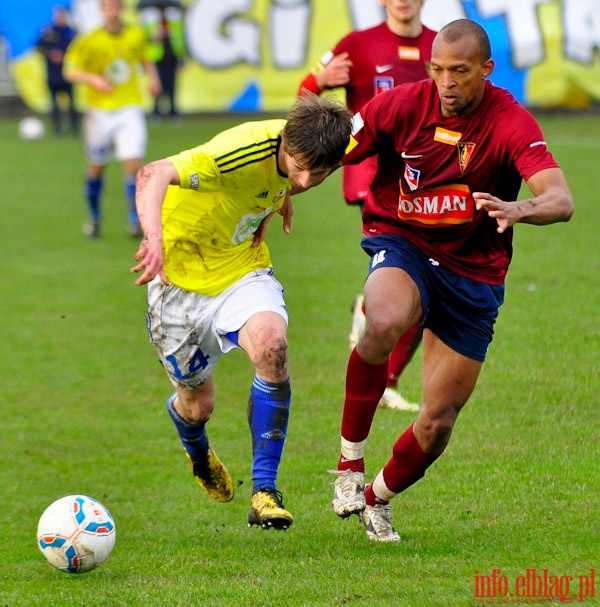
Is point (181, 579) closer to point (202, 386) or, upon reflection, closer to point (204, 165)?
point (202, 386)

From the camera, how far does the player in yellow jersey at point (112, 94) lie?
1384 centimetres

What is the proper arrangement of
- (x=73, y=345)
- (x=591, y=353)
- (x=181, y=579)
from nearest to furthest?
(x=181, y=579) → (x=591, y=353) → (x=73, y=345)

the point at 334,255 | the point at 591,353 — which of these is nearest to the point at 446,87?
the point at 591,353

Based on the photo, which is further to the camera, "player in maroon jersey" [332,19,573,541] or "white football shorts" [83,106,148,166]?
"white football shorts" [83,106,148,166]

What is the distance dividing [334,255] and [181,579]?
8070mm

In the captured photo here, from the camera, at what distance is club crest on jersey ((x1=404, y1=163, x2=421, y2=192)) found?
16.2 feet

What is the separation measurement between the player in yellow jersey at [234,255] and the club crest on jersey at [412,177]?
0.31 meters

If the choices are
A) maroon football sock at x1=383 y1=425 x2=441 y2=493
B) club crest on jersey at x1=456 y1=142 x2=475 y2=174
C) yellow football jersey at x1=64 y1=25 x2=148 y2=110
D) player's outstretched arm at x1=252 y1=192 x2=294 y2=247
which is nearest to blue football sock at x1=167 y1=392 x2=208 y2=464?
player's outstretched arm at x1=252 y1=192 x2=294 y2=247

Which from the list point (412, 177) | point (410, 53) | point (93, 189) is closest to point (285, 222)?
point (412, 177)

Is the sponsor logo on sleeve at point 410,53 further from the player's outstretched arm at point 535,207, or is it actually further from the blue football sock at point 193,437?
the player's outstretched arm at point 535,207

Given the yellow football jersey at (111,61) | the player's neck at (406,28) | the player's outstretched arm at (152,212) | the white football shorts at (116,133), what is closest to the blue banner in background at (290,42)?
the yellow football jersey at (111,61)

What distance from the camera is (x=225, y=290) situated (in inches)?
207

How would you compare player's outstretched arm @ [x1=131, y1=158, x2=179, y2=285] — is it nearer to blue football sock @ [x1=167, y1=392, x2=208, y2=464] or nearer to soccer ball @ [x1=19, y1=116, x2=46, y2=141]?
blue football sock @ [x1=167, y1=392, x2=208, y2=464]

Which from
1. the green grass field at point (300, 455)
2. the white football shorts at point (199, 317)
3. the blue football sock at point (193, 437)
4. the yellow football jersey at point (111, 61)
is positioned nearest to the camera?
the green grass field at point (300, 455)
